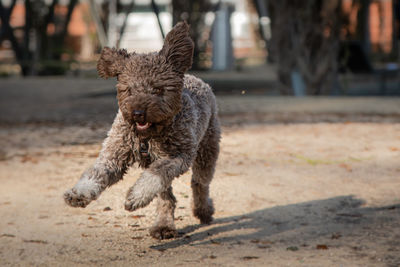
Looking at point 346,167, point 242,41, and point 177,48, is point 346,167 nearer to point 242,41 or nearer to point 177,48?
point 177,48

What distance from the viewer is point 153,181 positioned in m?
4.23

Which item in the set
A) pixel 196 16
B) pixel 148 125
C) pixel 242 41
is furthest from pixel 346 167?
pixel 242 41

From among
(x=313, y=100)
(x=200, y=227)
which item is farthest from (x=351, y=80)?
(x=200, y=227)

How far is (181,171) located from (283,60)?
44.9ft

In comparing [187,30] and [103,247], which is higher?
[187,30]

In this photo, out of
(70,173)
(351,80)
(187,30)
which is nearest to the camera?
(187,30)

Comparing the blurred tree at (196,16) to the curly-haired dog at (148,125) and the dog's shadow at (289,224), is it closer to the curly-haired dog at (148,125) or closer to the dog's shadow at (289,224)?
the dog's shadow at (289,224)

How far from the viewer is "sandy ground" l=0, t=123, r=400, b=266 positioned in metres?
4.65

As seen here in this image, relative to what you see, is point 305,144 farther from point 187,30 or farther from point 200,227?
point 187,30

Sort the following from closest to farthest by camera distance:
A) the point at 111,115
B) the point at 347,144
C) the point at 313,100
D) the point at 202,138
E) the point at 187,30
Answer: the point at 187,30 < the point at 202,138 < the point at 347,144 < the point at 111,115 < the point at 313,100

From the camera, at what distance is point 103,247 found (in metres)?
4.88

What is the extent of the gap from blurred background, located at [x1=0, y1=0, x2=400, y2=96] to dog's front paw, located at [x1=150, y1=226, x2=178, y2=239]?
56.7 inches

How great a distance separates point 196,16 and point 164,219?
76.9 feet

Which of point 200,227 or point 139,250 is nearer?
point 139,250
